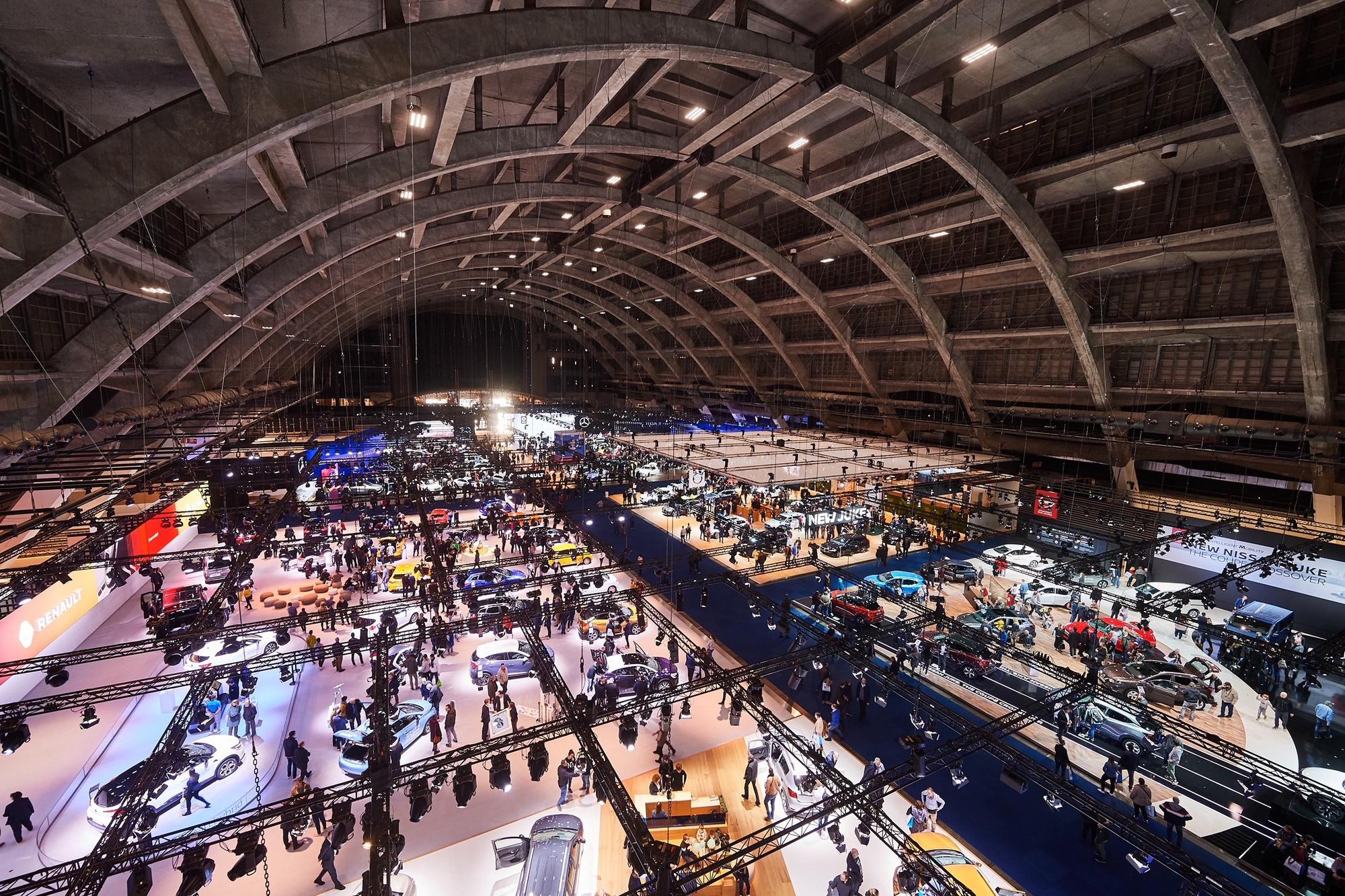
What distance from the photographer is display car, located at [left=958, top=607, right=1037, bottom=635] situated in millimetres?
13930

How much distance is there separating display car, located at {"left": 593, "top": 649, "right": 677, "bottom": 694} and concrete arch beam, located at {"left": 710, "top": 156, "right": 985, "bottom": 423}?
42.9ft

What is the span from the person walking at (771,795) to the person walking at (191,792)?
918 cm

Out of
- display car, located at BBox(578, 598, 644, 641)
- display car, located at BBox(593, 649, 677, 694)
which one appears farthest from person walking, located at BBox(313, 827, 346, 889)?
display car, located at BBox(578, 598, 644, 641)

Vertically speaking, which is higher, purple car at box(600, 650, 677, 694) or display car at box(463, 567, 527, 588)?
display car at box(463, 567, 527, 588)

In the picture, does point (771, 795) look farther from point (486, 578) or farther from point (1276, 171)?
point (1276, 171)

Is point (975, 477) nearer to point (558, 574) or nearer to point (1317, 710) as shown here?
point (1317, 710)

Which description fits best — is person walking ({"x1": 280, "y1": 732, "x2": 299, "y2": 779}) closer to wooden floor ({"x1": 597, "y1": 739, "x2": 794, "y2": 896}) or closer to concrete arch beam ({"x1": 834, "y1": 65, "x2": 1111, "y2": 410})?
wooden floor ({"x1": 597, "y1": 739, "x2": 794, "y2": 896})

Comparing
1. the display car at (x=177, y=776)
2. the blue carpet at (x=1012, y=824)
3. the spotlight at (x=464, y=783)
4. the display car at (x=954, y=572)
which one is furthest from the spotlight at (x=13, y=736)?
the display car at (x=954, y=572)

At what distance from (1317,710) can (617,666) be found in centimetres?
1466

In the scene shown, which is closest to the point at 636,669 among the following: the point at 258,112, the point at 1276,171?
the point at 258,112

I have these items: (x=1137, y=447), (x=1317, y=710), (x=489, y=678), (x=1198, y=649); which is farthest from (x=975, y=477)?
(x=489, y=678)

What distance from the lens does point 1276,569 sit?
15.3 m

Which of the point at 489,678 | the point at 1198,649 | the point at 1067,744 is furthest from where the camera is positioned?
the point at 1198,649

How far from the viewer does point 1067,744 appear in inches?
405
